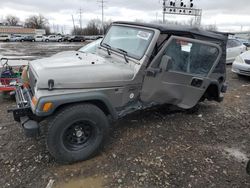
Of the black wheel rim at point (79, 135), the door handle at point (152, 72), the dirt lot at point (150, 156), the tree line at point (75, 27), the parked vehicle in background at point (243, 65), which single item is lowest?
the dirt lot at point (150, 156)

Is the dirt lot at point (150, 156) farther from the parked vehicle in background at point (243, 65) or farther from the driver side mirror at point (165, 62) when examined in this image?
the parked vehicle in background at point (243, 65)

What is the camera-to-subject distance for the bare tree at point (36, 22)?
322 feet

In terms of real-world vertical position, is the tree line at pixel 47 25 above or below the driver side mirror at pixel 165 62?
above

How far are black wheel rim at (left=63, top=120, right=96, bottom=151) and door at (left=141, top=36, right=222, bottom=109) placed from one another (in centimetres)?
105

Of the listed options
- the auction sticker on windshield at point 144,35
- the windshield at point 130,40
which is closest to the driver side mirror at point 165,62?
the windshield at point 130,40

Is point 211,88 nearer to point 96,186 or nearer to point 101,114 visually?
point 101,114

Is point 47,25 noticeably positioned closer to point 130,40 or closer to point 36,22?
point 36,22

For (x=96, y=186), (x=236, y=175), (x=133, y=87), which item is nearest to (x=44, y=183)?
(x=96, y=186)

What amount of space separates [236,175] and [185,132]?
1.29 meters

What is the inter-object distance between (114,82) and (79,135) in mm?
918

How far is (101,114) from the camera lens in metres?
3.50

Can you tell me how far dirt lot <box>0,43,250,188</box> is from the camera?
3248mm

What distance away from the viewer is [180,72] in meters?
4.34

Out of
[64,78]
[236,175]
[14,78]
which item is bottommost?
[236,175]
